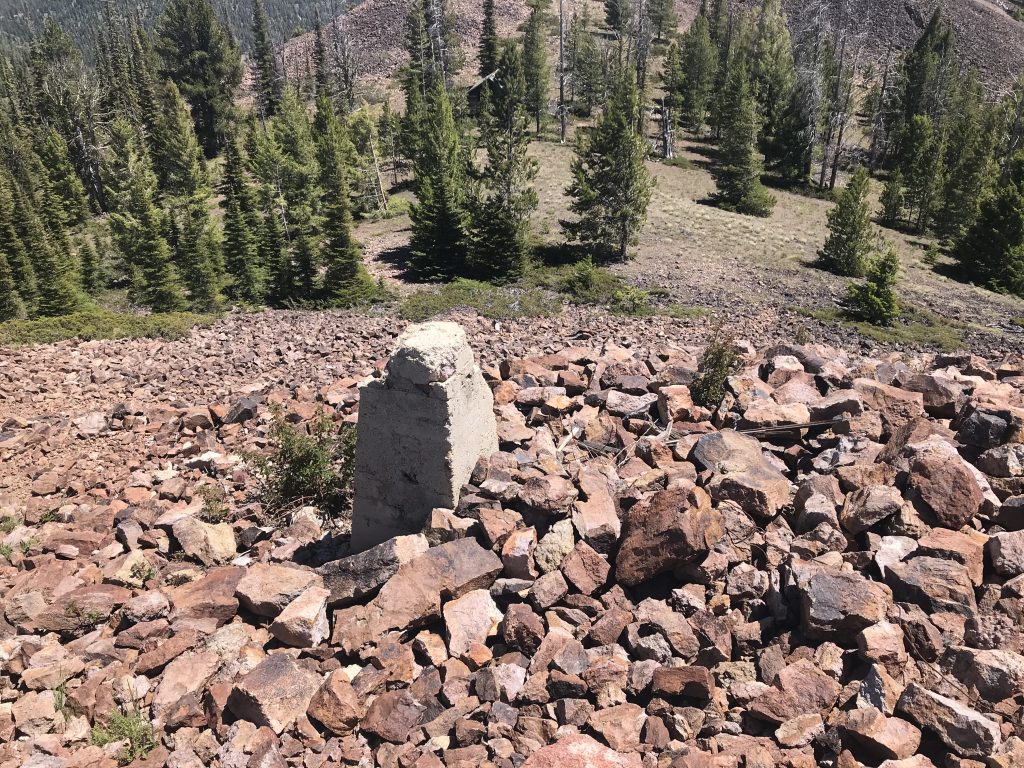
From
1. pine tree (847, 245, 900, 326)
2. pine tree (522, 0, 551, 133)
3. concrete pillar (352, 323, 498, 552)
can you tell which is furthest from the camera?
pine tree (522, 0, 551, 133)

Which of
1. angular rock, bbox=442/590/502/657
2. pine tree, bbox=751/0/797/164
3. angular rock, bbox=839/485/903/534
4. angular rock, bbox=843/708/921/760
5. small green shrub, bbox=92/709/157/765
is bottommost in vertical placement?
small green shrub, bbox=92/709/157/765

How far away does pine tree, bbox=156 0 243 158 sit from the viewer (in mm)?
68000

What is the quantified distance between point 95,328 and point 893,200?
47410mm

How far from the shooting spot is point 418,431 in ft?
24.1

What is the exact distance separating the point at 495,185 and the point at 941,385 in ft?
78.5

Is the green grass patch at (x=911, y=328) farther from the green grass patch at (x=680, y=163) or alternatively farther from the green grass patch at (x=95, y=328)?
the green grass patch at (x=680, y=163)

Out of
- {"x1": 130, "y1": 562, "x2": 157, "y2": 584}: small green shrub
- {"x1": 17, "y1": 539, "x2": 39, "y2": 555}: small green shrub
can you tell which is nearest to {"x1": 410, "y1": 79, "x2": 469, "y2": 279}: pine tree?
{"x1": 17, "y1": 539, "x2": 39, "y2": 555}: small green shrub

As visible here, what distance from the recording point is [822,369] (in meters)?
10.5

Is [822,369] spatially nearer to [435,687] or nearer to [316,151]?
[435,687]

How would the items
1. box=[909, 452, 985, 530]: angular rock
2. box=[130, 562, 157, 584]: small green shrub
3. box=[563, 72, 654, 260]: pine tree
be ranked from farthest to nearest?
box=[563, 72, 654, 260]: pine tree < box=[130, 562, 157, 584]: small green shrub < box=[909, 452, 985, 530]: angular rock

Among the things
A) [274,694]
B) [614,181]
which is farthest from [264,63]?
[274,694]

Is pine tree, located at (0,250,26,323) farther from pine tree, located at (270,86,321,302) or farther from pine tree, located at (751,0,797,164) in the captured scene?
pine tree, located at (751,0,797,164)

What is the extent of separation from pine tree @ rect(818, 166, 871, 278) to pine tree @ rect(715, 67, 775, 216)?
41.3ft

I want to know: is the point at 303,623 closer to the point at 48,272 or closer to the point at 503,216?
the point at 503,216
